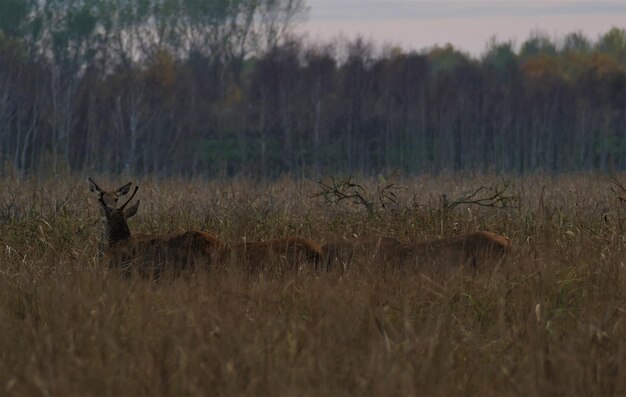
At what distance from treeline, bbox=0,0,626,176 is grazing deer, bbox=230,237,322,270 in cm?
4404

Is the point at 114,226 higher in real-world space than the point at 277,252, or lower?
higher

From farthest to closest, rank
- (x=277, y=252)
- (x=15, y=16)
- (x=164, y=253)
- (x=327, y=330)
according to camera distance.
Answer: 1. (x=15, y=16)
2. (x=164, y=253)
3. (x=277, y=252)
4. (x=327, y=330)

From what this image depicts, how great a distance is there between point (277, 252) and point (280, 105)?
181 feet

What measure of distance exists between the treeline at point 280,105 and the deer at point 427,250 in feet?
145

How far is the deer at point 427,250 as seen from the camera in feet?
24.8

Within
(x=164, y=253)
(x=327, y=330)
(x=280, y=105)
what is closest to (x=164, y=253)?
(x=164, y=253)

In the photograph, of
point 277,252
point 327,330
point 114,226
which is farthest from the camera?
point 114,226

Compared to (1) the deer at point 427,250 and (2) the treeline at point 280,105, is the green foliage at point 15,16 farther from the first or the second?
(1) the deer at point 427,250

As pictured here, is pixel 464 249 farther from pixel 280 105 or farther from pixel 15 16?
pixel 15 16

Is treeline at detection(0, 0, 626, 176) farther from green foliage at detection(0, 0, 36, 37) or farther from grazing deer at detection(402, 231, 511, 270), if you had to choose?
grazing deer at detection(402, 231, 511, 270)

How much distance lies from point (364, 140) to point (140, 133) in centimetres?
1380

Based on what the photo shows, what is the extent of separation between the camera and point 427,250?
298 inches

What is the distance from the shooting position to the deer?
755cm

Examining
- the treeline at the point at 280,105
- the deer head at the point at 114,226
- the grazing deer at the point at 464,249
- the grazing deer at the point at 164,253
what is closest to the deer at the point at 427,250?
the grazing deer at the point at 464,249
